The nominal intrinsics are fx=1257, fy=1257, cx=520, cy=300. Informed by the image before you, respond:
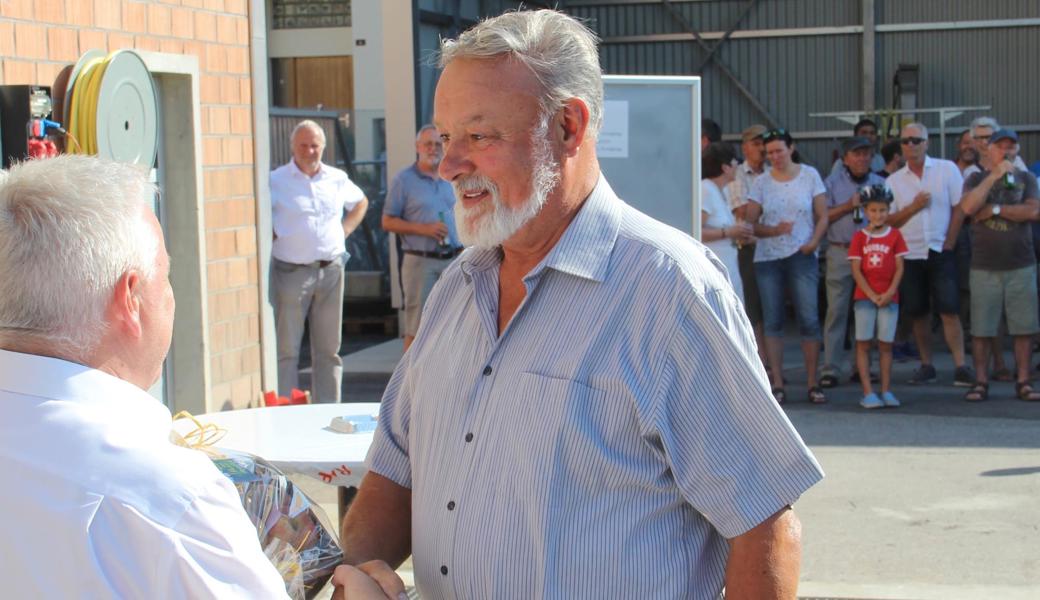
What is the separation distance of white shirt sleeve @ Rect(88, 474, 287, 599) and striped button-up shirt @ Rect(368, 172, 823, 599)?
0.66 m

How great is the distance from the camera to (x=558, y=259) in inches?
90.3

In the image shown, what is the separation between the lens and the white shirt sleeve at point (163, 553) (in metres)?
1.64

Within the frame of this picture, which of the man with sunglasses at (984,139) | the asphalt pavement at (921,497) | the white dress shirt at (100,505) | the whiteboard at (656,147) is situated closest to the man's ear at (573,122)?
the white dress shirt at (100,505)

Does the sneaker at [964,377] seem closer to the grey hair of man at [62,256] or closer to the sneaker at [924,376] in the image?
the sneaker at [924,376]

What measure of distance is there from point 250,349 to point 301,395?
684 mm

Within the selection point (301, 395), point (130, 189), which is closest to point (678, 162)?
point (301, 395)

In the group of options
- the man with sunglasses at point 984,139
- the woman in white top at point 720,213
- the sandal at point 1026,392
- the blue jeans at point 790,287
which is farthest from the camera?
the man with sunglasses at point 984,139

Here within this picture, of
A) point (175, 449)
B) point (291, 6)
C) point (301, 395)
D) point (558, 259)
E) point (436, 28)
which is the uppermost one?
point (291, 6)

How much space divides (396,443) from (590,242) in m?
0.67

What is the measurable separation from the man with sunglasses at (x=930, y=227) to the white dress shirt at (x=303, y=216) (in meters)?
4.51

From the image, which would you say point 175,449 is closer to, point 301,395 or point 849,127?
point 301,395

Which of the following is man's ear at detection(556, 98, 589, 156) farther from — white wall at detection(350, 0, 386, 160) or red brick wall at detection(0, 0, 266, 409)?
white wall at detection(350, 0, 386, 160)

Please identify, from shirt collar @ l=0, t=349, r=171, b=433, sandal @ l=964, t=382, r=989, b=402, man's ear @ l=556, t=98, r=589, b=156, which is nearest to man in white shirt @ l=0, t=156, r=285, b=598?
shirt collar @ l=0, t=349, r=171, b=433

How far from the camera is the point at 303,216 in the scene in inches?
Answer: 332
